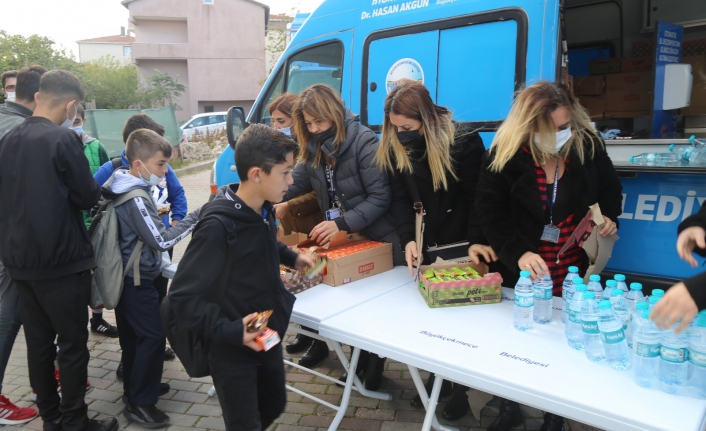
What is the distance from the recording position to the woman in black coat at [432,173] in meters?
2.74

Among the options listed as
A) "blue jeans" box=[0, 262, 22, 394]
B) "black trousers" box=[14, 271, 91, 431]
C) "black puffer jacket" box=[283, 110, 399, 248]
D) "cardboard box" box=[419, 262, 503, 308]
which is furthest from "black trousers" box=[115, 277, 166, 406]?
"cardboard box" box=[419, 262, 503, 308]

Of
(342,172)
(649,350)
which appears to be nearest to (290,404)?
(342,172)

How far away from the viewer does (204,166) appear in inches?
701

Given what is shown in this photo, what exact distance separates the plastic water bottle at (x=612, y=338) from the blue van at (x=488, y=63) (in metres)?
1.41

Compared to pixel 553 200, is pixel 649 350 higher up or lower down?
lower down

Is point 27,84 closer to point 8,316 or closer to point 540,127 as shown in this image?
point 8,316

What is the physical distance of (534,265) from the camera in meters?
2.28

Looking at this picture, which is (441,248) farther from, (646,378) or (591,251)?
(646,378)

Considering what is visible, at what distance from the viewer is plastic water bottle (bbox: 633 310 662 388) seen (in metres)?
1.63

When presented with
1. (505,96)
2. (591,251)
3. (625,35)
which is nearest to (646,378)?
(591,251)

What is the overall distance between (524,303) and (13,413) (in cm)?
310

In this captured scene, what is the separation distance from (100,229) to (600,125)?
180 inches

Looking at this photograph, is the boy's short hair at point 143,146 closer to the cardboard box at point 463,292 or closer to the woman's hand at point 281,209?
the woman's hand at point 281,209

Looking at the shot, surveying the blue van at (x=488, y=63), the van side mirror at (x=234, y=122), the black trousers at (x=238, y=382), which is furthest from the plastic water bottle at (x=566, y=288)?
the van side mirror at (x=234, y=122)
